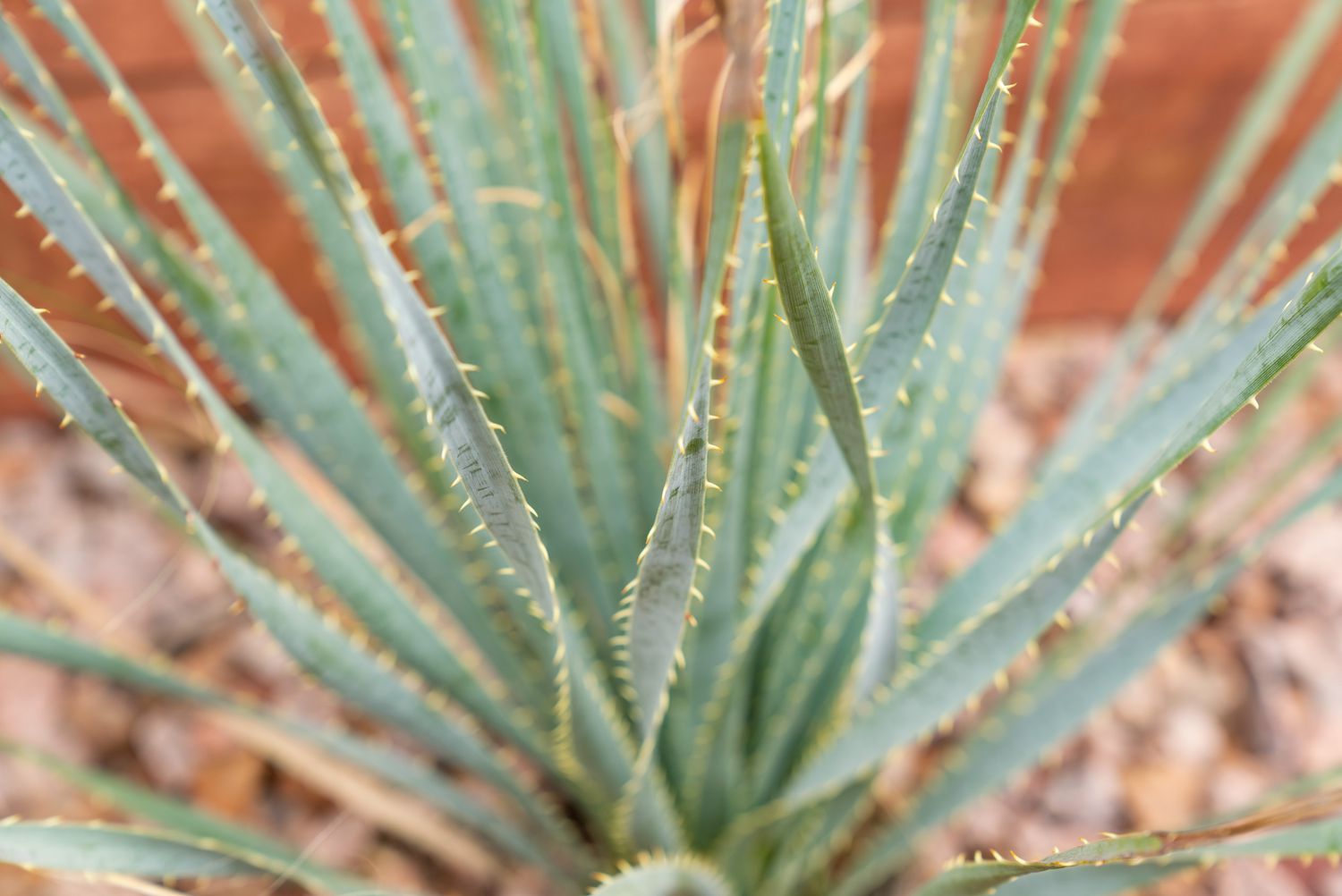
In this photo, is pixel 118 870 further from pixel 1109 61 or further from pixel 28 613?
pixel 1109 61

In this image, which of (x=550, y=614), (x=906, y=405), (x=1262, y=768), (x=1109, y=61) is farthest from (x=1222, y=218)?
(x=550, y=614)

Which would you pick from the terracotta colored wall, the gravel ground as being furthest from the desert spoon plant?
the terracotta colored wall

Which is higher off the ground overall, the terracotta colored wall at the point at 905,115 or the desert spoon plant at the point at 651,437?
the terracotta colored wall at the point at 905,115

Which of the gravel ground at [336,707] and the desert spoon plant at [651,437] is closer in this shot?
the desert spoon plant at [651,437]

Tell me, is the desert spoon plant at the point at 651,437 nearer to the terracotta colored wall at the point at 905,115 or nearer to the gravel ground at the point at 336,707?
the gravel ground at the point at 336,707

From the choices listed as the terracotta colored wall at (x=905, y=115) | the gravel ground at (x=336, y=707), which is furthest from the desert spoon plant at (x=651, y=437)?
the terracotta colored wall at (x=905, y=115)

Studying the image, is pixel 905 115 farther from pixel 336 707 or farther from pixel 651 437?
pixel 336 707

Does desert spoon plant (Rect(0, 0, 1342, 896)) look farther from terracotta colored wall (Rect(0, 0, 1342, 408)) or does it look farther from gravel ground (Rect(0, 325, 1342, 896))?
terracotta colored wall (Rect(0, 0, 1342, 408))

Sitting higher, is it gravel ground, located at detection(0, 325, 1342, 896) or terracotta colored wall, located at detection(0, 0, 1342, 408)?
terracotta colored wall, located at detection(0, 0, 1342, 408)
